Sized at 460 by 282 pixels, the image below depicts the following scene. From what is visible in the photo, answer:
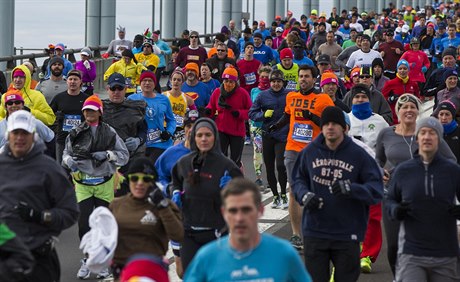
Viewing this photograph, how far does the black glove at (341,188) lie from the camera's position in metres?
9.77

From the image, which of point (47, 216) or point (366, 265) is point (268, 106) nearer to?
point (366, 265)

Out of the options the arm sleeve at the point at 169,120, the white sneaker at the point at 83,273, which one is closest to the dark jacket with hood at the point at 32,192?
the white sneaker at the point at 83,273

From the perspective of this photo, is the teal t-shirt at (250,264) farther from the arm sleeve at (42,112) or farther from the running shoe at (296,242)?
the arm sleeve at (42,112)

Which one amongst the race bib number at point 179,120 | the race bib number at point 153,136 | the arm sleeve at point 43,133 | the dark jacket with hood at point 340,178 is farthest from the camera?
the race bib number at point 179,120

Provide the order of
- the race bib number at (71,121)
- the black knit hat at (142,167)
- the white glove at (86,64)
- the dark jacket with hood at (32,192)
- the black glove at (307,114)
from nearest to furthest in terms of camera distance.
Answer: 1. the dark jacket with hood at (32,192)
2. the black knit hat at (142,167)
3. the black glove at (307,114)
4. the race bib number at (71,121)
5. the white glove at (86,64)

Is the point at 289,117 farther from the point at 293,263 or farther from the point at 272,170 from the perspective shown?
the point at 293,263

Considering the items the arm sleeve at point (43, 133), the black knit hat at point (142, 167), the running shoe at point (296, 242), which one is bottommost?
the running shoe at point (296, 242)

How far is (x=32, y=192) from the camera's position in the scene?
29.2 ft

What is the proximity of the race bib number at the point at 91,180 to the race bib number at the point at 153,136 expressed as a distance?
8.32ft

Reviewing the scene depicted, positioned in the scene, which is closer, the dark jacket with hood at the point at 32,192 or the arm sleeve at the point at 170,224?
the dark jacket with hood at the point at 32,192

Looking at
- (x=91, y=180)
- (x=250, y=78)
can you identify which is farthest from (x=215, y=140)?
(x=250, y=78)

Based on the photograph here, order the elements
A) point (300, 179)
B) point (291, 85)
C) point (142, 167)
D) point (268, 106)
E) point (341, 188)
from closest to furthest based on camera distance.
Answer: point (142, 167) → point (341, 188) → point (300, 179) → point (268, 106) → point (291, 85)

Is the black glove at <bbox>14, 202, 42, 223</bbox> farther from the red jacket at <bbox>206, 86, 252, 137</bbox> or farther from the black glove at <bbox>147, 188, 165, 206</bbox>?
the red jacket at <bbox>206, 86, 252, 137</bbox>

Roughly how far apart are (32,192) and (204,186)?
1.60 metres
